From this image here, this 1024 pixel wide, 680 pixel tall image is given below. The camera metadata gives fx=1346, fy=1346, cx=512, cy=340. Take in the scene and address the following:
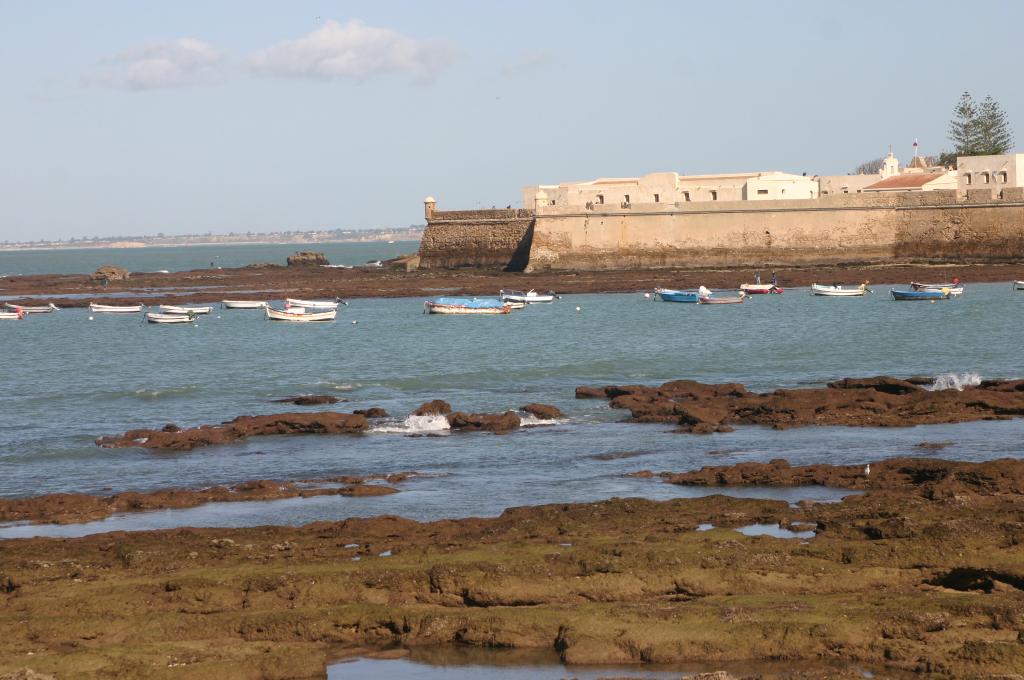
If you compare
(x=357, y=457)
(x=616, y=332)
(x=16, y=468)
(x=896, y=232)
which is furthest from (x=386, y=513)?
(x=896, y=232)

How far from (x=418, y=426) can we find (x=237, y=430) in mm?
2867

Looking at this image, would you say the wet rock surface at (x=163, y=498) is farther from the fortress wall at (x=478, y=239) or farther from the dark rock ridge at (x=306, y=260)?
the dark rock ridge at (x=306, y=260)

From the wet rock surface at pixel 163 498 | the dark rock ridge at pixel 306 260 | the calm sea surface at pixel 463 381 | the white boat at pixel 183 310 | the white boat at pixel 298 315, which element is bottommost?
the calm sea surface at pixel 463 381

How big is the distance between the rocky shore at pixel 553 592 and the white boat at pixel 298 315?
34945 millimetres

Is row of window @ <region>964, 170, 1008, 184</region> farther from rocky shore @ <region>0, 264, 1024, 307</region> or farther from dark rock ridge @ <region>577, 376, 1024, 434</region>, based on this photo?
dark rock ridge @ <region>577, 376, 1024, 434</region>

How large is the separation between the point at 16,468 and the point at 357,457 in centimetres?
485

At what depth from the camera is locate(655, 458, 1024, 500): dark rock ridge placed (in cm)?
1376

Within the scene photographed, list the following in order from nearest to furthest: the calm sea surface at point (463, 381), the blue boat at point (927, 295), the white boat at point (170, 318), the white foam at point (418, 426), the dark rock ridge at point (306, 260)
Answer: the calm sea surface at point (463, 381) < the white foam at point (418, 426) < the blue boat at point (927, 295) < the white boat at point (170, 318) < the dark rock ridge at point (306, 260)

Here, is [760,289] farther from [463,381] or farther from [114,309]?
[463,381]

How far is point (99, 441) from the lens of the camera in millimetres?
21141

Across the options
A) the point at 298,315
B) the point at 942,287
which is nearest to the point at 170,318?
the point at 298,315

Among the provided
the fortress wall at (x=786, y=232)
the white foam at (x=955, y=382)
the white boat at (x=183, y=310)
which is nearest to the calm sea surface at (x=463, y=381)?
the white boat at (x=183, y=310)

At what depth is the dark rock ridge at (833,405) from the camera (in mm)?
20250

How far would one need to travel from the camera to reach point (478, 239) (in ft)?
226
